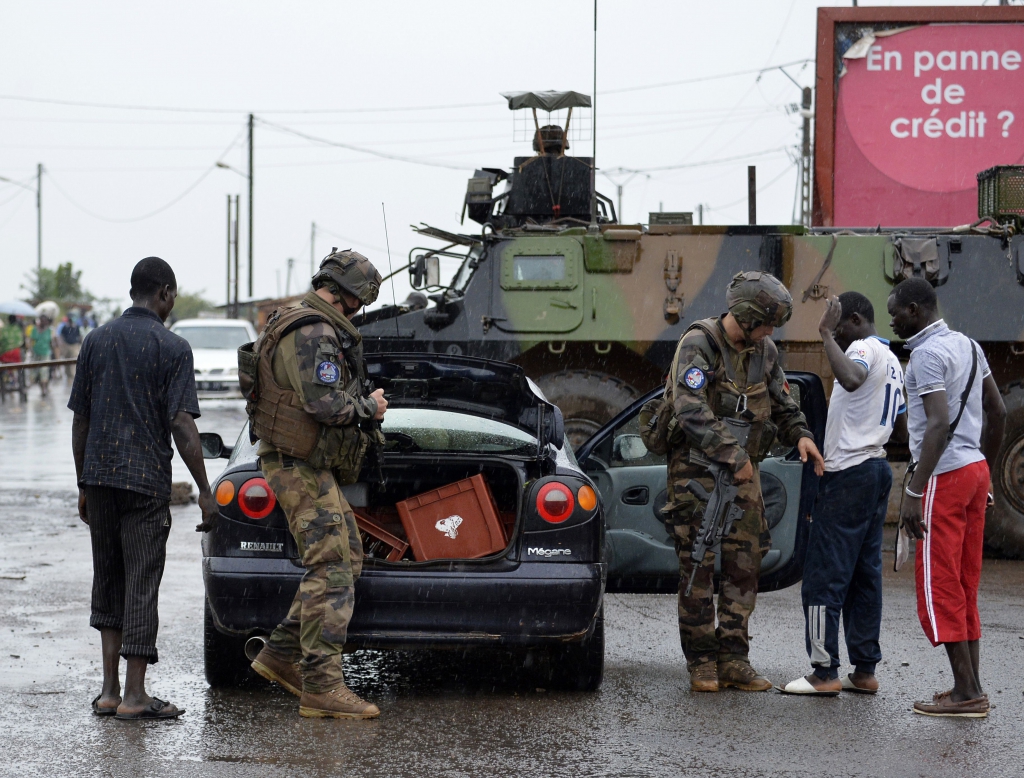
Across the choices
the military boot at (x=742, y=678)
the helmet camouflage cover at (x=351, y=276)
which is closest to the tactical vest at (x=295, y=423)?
the helmet camouflage cover at (x=351, y=276)

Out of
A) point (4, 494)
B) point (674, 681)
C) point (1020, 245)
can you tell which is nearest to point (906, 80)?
point (1020, 245)

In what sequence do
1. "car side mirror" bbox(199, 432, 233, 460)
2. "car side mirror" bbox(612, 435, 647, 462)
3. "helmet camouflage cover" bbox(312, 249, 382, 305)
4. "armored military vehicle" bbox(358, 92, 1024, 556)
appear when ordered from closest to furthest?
"helmet camouflage cover" bbox(312, 249, 382, 305)
"car side mirror" bbox(199, 432, 233, 460)
"car side mirror" bbox(612, 435, 647, 462)
"armored military vehicle" bbox(358, 92, 1024, 556)

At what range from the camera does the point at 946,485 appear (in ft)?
17.2

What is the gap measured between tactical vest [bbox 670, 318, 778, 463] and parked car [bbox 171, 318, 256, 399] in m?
16.6

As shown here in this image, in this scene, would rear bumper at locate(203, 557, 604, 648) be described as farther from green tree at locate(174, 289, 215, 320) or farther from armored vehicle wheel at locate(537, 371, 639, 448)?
green tree at locate(174, 289, 215, 320)

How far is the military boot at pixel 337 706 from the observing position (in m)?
4.99

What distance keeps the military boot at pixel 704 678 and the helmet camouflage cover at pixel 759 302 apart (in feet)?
4.60

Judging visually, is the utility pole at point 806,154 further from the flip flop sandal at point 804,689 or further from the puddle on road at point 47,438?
the flip flop sandal at point 804,689

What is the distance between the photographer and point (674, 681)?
5.83 m

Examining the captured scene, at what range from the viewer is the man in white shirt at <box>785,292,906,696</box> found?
5.54 m

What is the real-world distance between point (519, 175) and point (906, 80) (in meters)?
6.64

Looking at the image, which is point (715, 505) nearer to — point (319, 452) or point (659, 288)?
point (319, 452)

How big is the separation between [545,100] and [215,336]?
42.4ft

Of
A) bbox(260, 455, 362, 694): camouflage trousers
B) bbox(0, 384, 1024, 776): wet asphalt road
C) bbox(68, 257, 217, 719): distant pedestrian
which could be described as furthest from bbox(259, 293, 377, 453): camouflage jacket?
bbox(0, 384, 1024, 776): wet asphalt road
